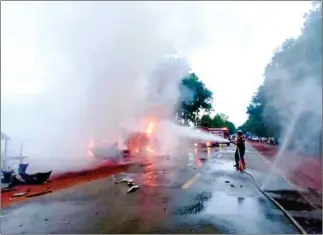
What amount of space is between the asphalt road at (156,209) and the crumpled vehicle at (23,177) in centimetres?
47

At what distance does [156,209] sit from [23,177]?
3.45 meters

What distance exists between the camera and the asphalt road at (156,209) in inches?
203

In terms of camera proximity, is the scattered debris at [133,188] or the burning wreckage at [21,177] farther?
the scattered debris at [133,188]

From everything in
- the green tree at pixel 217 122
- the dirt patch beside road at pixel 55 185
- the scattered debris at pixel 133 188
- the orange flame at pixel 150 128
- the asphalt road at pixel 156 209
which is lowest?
the asphalt road at pixel 156 209

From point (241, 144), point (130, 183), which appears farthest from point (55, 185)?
point (241, 144)

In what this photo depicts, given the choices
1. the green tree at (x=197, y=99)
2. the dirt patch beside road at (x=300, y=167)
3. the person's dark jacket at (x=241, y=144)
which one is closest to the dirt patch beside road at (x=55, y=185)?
the green tree at (x=197, y=99)

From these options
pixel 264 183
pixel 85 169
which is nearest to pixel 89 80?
pixel 85 169

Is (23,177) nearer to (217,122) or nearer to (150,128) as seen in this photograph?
(217,122)

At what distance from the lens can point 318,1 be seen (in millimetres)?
14680

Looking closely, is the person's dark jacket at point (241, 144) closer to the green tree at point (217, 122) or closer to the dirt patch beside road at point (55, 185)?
the green tree at point (217, 122)

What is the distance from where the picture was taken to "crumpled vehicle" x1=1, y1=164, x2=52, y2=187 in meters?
6.59

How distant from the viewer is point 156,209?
6266mm

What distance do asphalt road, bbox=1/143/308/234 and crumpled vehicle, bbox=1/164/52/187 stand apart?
1.54ft

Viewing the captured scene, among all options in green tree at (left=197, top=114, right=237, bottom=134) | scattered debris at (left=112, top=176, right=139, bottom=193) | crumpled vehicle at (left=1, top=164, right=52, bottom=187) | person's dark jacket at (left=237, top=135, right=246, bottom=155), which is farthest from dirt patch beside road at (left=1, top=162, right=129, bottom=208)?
person's dark jacket at (left=237, top=135, right=246, bottom=155)
